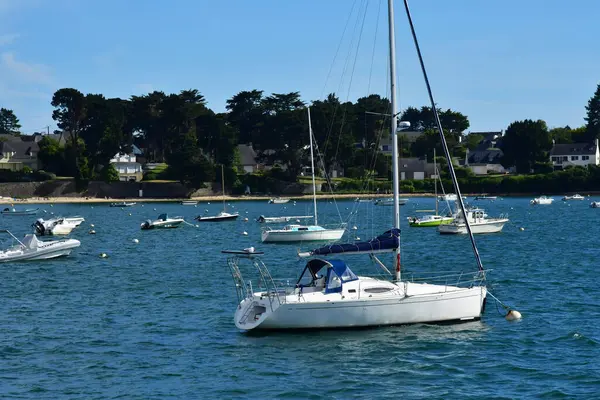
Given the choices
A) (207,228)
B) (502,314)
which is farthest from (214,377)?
(207,228)

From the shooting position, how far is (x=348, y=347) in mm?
30344

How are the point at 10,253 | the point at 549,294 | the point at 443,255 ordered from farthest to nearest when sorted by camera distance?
1. the point at 443,255
2. the point at 10,253
3. the point at 549,294

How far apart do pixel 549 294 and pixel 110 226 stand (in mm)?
70825

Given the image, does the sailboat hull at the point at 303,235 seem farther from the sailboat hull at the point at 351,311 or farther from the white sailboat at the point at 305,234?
the sailboat hull at the point at 351,311

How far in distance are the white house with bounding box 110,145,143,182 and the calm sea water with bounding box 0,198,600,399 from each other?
137 meters

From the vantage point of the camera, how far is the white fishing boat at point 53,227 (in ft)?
287

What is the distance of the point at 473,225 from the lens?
267 feet

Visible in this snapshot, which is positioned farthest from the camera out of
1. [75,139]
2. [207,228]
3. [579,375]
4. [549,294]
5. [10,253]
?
[75,139]

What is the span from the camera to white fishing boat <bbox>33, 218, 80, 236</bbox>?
8756 cm

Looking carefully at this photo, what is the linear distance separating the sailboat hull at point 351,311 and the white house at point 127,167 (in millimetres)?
159243

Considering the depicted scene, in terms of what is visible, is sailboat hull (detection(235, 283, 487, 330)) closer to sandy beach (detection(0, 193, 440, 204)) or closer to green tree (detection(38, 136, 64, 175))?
sandy beach (detection(0, 193, 440, 204))

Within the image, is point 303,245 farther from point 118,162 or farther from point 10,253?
point 118,162

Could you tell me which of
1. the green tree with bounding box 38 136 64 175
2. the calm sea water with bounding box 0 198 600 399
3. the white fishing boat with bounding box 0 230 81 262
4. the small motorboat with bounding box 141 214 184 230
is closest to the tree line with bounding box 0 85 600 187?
the green tree with bounding box 38 136 64 175

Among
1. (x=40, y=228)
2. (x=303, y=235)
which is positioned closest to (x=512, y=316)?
(x=303, y=235)
